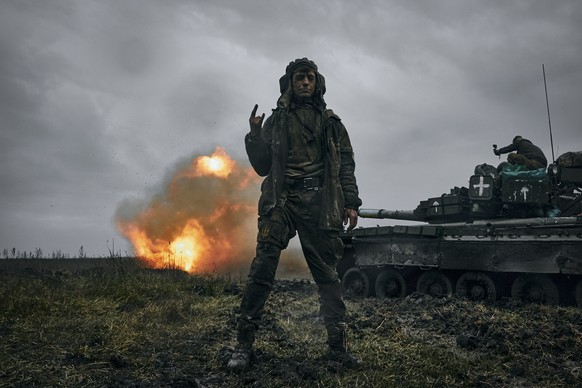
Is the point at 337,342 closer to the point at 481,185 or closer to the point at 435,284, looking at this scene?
the point at 481,185

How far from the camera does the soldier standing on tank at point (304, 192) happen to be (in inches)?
174

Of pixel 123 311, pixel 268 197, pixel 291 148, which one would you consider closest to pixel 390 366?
pixel 268 197

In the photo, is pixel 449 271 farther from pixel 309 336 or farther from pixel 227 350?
pixel 227 350

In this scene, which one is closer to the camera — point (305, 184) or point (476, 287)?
point (305, 184)

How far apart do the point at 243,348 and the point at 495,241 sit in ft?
23.7

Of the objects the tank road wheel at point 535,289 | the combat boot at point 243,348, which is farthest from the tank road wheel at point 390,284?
the combat boot at point 243,348

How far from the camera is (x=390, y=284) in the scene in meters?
12.3

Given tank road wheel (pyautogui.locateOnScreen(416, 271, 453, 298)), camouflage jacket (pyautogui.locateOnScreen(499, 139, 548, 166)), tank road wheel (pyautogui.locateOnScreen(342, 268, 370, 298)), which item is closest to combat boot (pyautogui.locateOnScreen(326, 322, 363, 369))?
tank road wheel (pyautogui.locateOnScreen(416, 271, 453, 298))

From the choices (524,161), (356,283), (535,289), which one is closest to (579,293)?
(535,289)

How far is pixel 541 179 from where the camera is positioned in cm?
984

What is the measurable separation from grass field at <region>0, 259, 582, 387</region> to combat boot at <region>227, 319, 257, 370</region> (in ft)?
0.36

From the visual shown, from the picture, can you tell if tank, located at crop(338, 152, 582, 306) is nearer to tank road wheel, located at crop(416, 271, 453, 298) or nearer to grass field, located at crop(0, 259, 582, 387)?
tank road wheel, located at crop(416, 271, 453, 298)

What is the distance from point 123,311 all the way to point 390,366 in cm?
387

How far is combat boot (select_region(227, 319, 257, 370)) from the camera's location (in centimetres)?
403
